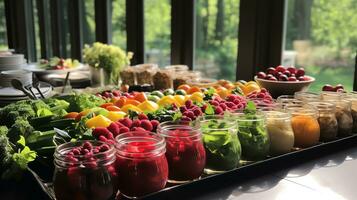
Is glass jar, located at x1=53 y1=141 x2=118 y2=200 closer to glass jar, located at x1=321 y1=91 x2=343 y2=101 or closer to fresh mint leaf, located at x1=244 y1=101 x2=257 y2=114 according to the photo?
fresh mint leaf, located at x1=244 y1=101 x2=257 y2=114

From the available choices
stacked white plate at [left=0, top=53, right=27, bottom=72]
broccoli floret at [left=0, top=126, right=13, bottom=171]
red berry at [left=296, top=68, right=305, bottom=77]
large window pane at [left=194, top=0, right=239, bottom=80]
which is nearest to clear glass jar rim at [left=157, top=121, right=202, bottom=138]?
broccoli floret at [left=0, top=126, right=13, bottom=171]

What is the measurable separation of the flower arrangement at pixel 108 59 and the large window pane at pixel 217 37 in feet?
1.67

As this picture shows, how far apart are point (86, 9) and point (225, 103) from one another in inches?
126

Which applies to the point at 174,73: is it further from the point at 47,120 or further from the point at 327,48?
the point at 47,120

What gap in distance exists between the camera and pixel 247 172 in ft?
3.47

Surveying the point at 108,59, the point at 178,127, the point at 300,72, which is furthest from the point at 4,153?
the point at 108,59

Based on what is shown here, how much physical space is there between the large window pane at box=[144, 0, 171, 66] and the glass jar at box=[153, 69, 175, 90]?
0.85 meters

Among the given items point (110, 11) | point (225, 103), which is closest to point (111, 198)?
point (225, 103)

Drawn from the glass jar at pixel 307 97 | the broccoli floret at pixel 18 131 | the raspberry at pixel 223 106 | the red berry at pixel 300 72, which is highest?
the red berry at pixel 300 72

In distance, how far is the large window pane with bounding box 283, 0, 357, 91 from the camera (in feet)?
6.25

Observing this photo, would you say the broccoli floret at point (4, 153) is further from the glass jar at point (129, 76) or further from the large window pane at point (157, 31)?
the large window pane at point (157, 31)

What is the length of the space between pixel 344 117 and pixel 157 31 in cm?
206

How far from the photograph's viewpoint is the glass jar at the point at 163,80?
2.18m

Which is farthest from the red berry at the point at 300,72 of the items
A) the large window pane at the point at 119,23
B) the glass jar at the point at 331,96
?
the large window pane at the point at 119,23
